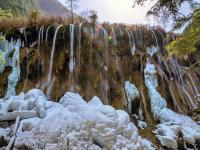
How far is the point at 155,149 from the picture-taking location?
9219 millimetres

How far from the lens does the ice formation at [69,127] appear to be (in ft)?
26.8

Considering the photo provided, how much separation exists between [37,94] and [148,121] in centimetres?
428

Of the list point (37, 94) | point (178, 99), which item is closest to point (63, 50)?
point (37, 94)

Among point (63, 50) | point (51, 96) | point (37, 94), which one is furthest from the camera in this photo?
point (63, 50)

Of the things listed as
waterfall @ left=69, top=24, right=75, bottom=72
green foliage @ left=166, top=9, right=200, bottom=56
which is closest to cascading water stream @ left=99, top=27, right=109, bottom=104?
waterfall @ left=69, top=24, right=75, bottom=72

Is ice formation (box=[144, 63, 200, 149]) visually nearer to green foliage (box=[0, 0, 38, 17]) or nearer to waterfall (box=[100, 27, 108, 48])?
waterfall (box=[100, 27, 108, 48])

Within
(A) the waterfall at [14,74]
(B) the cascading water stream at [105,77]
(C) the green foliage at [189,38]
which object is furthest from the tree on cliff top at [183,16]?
(A) the waterfall at [14,74]

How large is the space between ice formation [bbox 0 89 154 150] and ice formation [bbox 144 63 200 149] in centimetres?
81

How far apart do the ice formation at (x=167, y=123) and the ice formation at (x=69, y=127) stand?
81 centimetres

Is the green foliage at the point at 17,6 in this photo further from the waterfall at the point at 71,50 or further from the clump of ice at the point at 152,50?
the clump of ice at the point at 152,50

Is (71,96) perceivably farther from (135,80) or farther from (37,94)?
(135,80)

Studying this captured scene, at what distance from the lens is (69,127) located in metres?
8.44

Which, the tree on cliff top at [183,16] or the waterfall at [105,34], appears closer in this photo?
the tree on cliff top at [183,16]

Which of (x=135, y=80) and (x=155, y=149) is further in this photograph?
(x=135, y=80)
